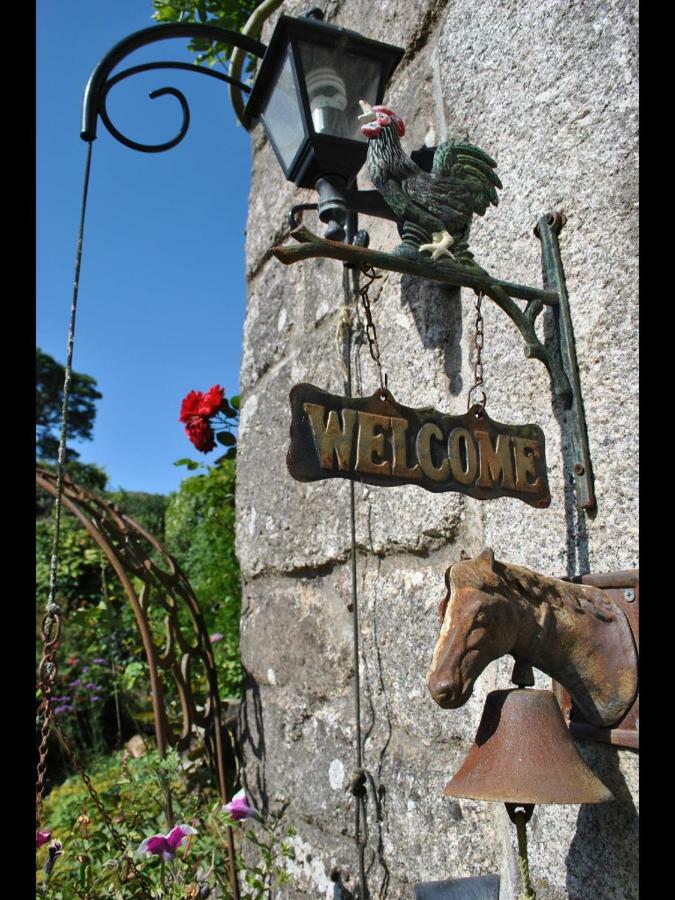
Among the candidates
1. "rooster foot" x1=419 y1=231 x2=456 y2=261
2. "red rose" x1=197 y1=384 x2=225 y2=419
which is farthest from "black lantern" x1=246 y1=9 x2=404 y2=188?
"red rose" x1=197 y1=384 x2=225 y2=419

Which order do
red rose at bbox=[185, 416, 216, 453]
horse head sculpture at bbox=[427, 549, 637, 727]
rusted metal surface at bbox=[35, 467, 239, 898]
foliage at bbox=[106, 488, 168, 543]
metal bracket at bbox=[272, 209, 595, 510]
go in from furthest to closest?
foliage at bbox=[106, 488, 168, 543], red rose at bbox=[185, 416, 216, 453], rusted metal surface at bbox=[35, 467, 239, 898], metal bracket at bbox=[272, 209, 595, 510], horse head sculpture at bbox=[427, 549, 637, 727]

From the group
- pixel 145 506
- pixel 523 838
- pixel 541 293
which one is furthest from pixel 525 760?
pixel 145 506

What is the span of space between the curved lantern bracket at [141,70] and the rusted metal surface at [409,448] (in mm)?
1184

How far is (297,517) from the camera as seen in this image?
2.15 metres

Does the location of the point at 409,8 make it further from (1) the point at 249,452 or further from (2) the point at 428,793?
(2) the point at 428,793

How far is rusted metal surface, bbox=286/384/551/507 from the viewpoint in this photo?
1039 mm

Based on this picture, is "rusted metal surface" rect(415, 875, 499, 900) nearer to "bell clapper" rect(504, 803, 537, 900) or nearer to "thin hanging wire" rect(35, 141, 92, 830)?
"bell clapper" rect(504, 803, 537, 900)

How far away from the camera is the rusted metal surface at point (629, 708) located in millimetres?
1040

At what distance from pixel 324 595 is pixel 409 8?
1.50 metres

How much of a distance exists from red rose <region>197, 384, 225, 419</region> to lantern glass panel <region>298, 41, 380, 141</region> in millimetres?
1976

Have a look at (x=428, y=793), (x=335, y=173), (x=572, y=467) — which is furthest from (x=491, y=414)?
(x=428, y=793)

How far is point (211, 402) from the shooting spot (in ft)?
11.4

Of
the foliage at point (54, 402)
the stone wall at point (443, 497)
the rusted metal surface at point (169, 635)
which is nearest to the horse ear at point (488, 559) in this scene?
the stone wall at point (443, 497)

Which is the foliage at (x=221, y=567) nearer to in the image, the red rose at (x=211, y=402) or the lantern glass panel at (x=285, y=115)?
the red rose at (x=211, y=402)
